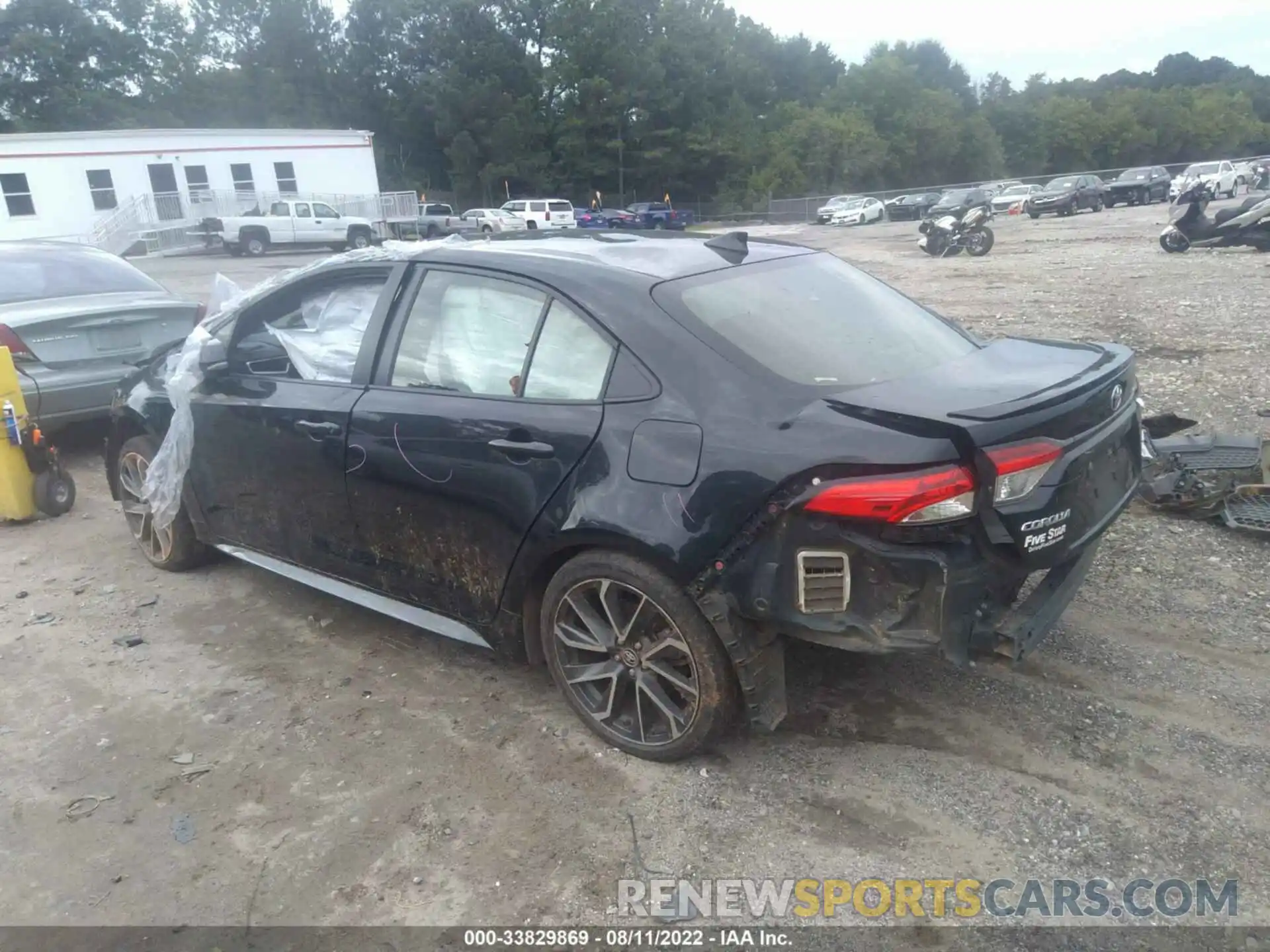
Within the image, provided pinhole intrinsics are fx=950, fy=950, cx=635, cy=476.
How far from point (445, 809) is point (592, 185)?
58008 millimetres

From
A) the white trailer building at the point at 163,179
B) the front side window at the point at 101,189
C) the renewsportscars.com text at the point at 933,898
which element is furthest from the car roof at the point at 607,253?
the front side window at the point at 101,189

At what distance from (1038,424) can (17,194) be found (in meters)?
34.3

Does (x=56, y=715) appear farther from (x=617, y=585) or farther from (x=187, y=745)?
(x=617, y=585)

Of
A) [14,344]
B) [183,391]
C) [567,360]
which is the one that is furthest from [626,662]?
[14,344]

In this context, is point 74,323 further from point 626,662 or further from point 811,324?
point 811,324

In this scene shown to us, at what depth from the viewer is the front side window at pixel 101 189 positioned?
3058cm

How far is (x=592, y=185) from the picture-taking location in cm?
5791

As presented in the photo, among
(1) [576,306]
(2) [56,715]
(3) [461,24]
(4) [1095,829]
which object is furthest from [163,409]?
(3) [461,24]

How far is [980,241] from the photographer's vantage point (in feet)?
66.7

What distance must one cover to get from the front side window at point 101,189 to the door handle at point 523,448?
109ft

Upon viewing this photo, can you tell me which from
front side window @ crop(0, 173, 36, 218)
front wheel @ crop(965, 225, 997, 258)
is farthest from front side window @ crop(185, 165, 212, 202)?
front wheel @ crop(965, 225, 997, 258)

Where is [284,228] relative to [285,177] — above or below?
below

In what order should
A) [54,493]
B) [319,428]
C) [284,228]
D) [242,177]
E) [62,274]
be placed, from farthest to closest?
[242,177]
[284,228]
[62,274]
[54,493]
[319,428]

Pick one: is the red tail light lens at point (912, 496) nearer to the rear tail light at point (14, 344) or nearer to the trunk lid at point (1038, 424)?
the trunk lid at point (1038, 424)
